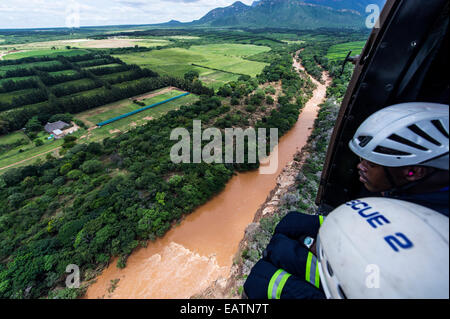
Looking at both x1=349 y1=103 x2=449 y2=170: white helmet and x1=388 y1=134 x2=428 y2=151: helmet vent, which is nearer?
x1=349 y1=103 x2=449 y2=170: white helmet

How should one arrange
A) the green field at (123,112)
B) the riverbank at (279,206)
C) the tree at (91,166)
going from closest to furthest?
the riverbank at (279,206)
the tree at (91,166)
the green field at (123,112)

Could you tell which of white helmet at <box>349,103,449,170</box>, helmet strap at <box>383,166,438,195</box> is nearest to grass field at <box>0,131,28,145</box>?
white helmet at <box>349,103,449,170</box>

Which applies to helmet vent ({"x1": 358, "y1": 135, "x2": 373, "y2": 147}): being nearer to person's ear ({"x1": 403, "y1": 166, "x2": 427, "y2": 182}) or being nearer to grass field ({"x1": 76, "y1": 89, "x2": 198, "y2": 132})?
person's ear ({"x1": 403, "y1": 166, "x2": 427, "y2": 182})

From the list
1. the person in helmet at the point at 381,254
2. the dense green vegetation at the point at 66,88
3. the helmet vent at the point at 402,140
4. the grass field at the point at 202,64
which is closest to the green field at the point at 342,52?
the grass field at the point at 202,64

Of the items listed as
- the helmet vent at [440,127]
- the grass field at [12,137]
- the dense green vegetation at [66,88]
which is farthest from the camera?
the dense green vegetation at [66,88]

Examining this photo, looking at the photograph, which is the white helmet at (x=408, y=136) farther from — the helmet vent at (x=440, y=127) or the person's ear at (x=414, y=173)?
the person's ear at (x=414, y=173)

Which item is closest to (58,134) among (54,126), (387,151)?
(54,126)

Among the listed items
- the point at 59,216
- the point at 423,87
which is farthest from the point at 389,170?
the point at 59,216

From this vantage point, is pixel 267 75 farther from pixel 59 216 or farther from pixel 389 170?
pixel 389 170
